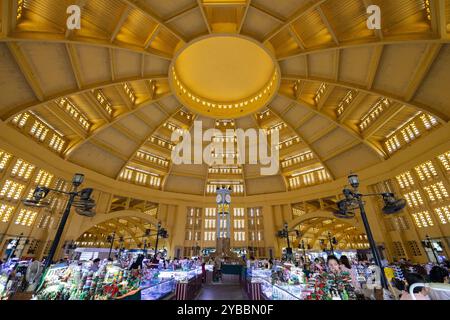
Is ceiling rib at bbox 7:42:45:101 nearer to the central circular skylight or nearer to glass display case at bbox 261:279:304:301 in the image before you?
the central circular skylight

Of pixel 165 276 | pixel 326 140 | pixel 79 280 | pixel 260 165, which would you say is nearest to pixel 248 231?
pixel 260 165

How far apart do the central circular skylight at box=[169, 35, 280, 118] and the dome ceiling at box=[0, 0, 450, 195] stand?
209mm

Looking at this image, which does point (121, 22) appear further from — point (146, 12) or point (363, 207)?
point (363, 207)

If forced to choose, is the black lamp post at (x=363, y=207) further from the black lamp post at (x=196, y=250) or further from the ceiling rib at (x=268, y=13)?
the black lamp post at (x=196, y=250)

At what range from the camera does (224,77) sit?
2306cm

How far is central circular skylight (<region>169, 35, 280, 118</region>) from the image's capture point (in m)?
20.0

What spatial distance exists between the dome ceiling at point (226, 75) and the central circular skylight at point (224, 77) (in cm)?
21

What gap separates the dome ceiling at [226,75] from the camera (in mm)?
12945

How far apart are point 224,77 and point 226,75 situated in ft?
1.15

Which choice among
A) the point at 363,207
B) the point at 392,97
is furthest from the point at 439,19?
the point at 363,207

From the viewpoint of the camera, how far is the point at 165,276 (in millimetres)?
8172

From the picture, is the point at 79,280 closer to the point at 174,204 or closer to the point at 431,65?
the point at 431,65

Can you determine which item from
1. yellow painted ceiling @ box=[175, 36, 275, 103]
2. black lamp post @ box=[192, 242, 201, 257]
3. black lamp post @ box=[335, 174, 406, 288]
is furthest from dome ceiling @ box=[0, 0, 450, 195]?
black lamp post @ box=[192, 242, 201, 257]

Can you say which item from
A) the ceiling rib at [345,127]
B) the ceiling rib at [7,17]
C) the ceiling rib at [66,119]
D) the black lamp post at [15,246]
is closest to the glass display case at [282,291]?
the ceiling rib at [7,17]
